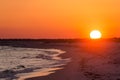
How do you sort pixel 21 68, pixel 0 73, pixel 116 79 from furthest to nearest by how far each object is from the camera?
pixel 21 68, pixel 0 73, pixel 116 79

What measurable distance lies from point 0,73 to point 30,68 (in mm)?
3937

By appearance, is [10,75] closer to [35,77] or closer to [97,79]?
[35,77]

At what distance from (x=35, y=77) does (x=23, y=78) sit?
2.13 ft

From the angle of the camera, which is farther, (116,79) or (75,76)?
(75,76)

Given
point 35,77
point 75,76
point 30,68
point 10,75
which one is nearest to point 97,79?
point 75,76

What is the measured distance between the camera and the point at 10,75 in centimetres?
2248

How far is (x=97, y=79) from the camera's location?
19281 mm

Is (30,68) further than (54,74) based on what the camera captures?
Yes

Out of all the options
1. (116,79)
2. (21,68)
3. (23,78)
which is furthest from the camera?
(21,68)

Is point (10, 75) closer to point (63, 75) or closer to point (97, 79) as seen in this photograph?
point (63, 75)

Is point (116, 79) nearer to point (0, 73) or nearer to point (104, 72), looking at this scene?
point (104, 72)

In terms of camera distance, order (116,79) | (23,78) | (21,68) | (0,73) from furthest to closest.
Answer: (21,68)
(0,73)
(23,78)
(116,79)

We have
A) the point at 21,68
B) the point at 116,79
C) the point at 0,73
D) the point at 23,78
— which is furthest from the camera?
the point at 21,68

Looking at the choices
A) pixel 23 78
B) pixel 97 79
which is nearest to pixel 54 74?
pixel 23 78
